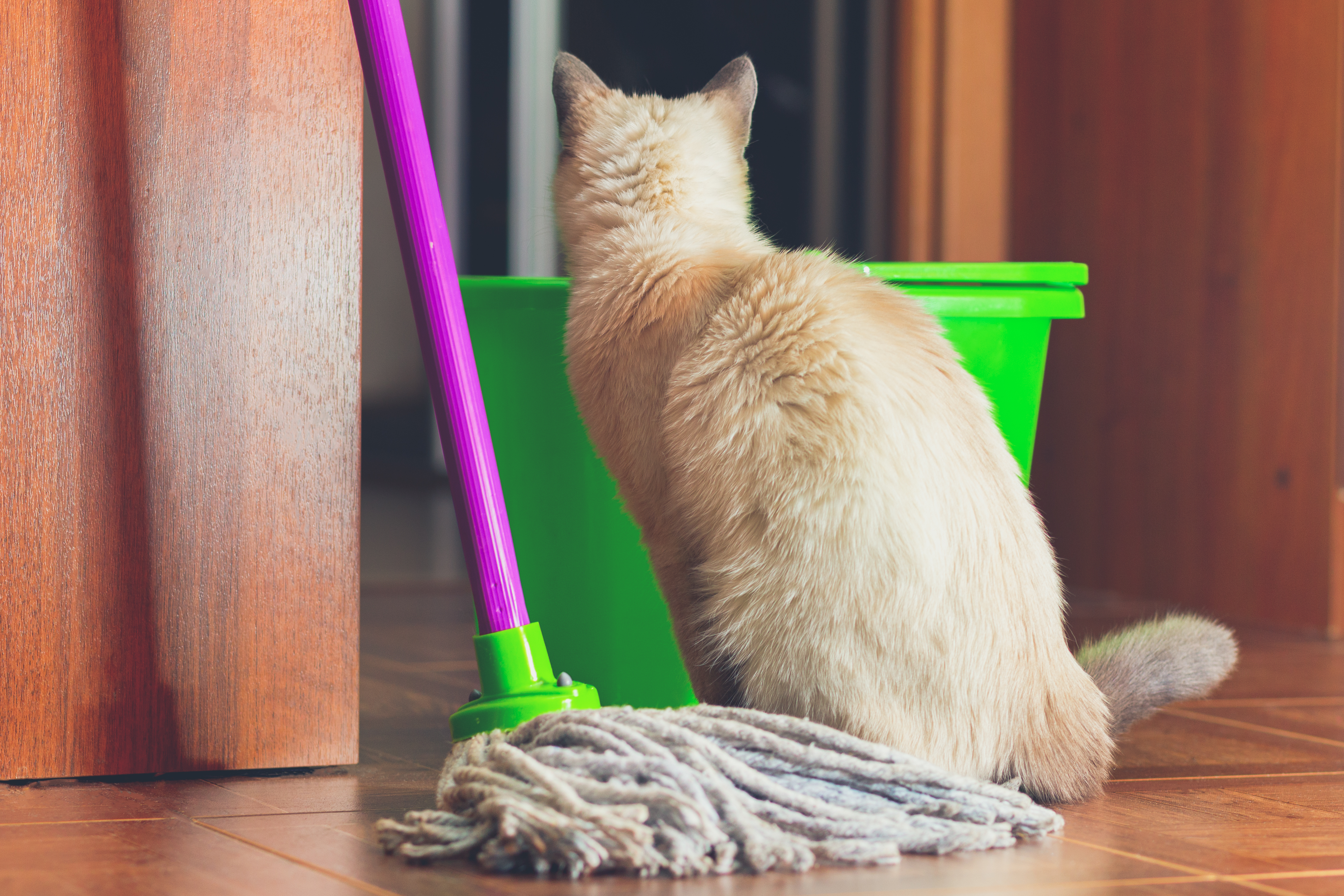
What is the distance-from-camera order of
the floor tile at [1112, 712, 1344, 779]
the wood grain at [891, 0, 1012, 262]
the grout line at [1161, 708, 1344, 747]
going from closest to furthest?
the floor tile at [1112, 712, 1344, 779]
the grout line at [1161, 708, 1344, 747]
the wood grain at [891, 0, 1012, 262]

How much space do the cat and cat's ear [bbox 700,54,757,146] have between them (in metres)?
0.16

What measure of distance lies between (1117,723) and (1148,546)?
157cm

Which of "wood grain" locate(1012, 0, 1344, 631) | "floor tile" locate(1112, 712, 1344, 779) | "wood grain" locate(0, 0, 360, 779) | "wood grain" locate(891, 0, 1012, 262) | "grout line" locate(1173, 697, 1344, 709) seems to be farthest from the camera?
"wood grain" locate(891, 0, 1012, 262)

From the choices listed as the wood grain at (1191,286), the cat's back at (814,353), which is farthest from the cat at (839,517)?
the wood grain at (1191,286)

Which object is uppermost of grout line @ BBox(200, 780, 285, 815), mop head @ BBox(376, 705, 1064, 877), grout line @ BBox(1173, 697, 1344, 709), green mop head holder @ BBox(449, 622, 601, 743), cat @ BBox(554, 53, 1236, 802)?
cat @ BBox(554, 53, 1236, 802)

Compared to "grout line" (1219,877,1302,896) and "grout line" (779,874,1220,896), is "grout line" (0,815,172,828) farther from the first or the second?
"grout line" (1219,877,1302,896)

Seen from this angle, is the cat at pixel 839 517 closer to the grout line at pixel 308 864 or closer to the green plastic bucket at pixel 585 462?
the green plastic bucket at pixel 585 462

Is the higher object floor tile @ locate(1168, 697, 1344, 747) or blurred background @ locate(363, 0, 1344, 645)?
blurred background @ locate(363, 0, 1344, 645)

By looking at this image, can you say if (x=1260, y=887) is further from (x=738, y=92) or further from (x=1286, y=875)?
(x=738, y=92)

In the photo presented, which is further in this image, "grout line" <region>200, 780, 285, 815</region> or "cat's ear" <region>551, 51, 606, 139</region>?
"cat's ear" <region>551, 51, 606, 139</region>

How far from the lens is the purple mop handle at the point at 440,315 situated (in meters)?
0.99

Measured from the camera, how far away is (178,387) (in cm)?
111

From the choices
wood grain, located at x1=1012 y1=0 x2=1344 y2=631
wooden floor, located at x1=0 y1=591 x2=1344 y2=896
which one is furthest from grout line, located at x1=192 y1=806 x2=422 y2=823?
wood grain, located at x1=1012 y1=0 x2=1344 y2=631

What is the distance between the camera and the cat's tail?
110 cm
